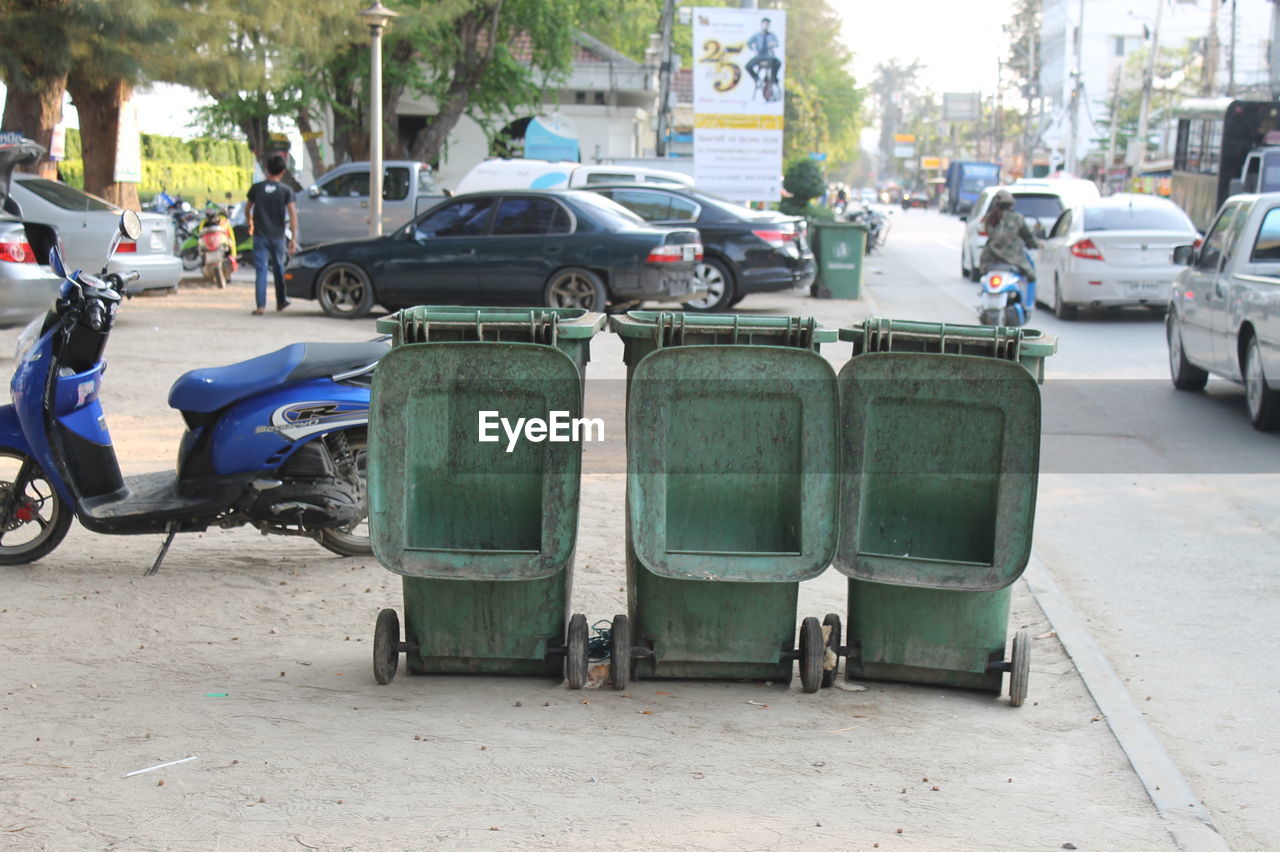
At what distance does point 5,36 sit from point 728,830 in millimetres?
15346

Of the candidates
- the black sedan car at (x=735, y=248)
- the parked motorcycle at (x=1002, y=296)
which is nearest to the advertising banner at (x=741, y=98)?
the black sedan car at (x=735, y=248)

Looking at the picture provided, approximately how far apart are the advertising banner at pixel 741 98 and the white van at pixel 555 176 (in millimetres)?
813

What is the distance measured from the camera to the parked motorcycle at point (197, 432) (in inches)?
236

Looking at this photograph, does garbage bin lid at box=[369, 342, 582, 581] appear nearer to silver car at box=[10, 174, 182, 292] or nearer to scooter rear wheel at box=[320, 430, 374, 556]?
scooter rear wheel at box=[320, 430, 374, 556]

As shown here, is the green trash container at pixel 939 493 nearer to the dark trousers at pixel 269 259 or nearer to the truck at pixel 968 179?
the dark trousers at pixel 269 259

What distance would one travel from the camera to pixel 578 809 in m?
3.88

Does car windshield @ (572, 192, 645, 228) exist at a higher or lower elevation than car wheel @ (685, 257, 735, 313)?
higher

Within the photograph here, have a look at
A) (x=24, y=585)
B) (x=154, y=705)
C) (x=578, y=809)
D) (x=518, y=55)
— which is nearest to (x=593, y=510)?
(x=24, y=585)

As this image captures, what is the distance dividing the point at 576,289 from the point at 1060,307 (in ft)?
21.8

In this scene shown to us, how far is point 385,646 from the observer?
15.8 feet

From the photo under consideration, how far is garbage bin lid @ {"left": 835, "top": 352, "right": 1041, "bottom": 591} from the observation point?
183 inches

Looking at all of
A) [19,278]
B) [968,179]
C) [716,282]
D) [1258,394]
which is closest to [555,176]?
[716,282]

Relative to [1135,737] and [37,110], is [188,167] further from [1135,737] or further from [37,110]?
[1135,737]

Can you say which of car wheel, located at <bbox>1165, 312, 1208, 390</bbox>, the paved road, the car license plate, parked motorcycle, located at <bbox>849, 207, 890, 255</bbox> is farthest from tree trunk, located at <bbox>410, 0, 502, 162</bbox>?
car wheel, located at <bbox>1165, 312, 1208, 390</bbox>
